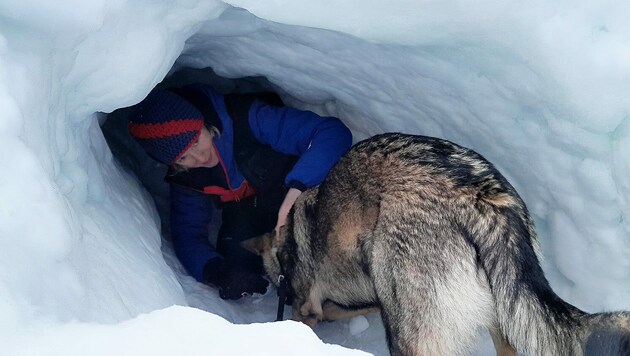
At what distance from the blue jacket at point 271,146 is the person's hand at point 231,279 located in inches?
2.9

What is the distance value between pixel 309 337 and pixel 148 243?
148 centimetres

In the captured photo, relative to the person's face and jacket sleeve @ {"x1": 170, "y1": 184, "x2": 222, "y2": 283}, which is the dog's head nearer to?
jacket sleeve @ {"x1": 170, "y1": 184, "x2": 222, "y2": 283}

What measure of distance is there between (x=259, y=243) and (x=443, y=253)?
4.51 ft

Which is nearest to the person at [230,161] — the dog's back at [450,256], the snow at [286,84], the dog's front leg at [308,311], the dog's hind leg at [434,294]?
the snow at [286,84]

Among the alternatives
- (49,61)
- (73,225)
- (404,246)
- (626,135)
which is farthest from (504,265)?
(49,61)

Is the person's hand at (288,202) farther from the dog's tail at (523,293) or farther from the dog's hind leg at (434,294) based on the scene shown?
the dog's tail at (523,293)

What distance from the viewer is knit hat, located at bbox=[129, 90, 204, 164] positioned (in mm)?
2994

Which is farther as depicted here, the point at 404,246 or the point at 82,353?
the point at 404,246

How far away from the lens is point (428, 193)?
2.41 meters

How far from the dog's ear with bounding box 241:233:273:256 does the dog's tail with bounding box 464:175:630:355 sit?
4.64 feet

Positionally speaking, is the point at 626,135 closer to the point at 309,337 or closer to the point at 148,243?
the point at 309,337

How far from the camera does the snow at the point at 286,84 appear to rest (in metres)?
1.58

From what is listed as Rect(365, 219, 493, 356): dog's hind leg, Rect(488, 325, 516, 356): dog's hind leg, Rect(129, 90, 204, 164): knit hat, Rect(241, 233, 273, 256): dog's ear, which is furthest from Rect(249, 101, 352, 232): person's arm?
Rect(488, 325, 516, 356): dog's hind leg

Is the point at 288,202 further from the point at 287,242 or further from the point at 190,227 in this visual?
the point at 190,227
